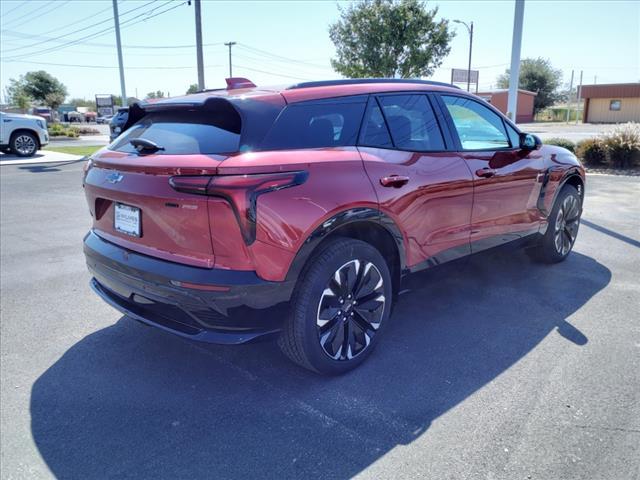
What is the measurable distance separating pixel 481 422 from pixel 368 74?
26773 mm

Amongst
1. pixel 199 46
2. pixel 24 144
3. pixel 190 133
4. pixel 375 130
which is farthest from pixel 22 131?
pixel 375 130

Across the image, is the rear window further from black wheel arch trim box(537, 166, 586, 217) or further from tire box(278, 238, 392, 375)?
black wheel arch trim box(537, 166, 586, 217)

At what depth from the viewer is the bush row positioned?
1260cm

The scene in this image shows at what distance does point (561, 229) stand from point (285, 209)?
3681 mm

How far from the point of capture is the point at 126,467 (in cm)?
229

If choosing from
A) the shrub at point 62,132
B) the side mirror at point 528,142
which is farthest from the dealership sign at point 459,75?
the shrub at point 62,132

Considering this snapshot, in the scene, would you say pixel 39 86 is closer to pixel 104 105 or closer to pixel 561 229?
pixel 104 105

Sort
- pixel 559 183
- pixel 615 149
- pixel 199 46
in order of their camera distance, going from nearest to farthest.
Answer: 1. pixel 559 183
2. pixel 615 149
3. pixel 199 46

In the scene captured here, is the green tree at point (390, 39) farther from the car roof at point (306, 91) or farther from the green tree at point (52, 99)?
the green tree at point (52, 99)

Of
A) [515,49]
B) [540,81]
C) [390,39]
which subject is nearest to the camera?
[515,49]

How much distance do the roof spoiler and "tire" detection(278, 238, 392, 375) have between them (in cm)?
139

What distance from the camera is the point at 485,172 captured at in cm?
383

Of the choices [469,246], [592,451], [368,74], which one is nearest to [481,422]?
[592,451]

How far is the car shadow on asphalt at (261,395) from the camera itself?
2.36m
